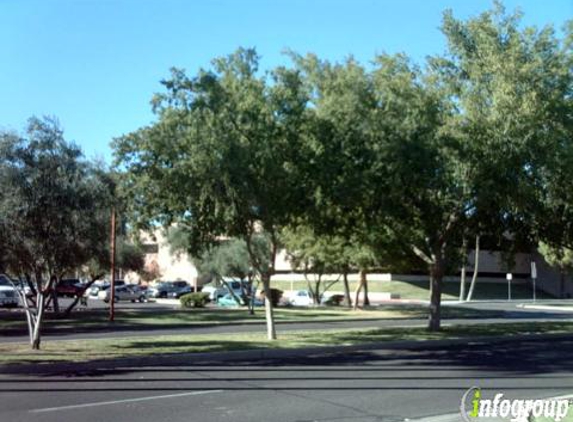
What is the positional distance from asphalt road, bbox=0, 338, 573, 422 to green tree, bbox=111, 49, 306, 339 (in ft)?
16.1

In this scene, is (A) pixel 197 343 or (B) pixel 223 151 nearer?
(B) pixel 223 151

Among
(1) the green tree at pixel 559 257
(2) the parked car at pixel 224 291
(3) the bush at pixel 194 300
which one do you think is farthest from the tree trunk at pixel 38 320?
(2) the parked car at pixel 224 291

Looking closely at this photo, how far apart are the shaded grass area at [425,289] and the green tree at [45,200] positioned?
5429cm

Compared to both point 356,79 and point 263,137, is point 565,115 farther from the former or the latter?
point 263,137

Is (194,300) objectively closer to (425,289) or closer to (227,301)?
(227,301)

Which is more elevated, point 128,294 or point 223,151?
point 223,151

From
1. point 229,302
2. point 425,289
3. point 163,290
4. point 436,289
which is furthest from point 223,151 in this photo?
point 425,289

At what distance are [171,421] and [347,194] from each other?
11.5 metres

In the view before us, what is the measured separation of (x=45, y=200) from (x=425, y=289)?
60.7 metres

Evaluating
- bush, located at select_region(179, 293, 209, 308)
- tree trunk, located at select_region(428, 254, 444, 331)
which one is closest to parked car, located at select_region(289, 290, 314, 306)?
bush, located at select_region(179, 293, 209, 308)

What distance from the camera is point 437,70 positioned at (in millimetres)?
22500

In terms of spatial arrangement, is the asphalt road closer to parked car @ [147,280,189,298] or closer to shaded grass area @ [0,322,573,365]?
shaded grass area @ [0,322,573,365]

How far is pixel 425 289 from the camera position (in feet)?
243

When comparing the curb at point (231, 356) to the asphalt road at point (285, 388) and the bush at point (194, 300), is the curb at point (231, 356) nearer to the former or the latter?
the asphalt road at point (285, 388)
